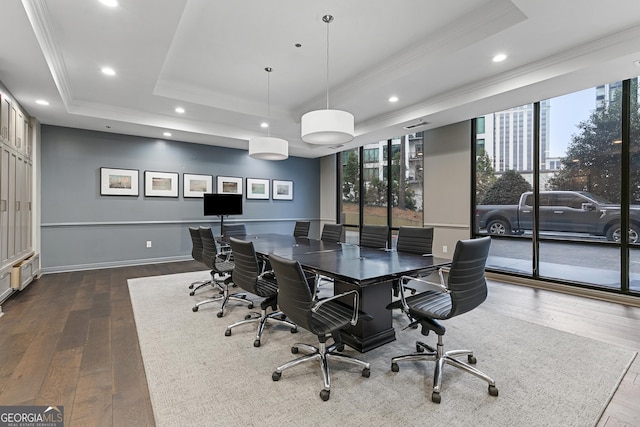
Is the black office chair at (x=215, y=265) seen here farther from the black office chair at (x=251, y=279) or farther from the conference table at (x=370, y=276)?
the conference table at (x=370, y=276)

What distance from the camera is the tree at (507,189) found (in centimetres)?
488

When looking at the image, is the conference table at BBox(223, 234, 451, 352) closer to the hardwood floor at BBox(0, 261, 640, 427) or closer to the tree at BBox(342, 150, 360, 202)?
the hardwood floor at BBox(0, 261, 640, 427)

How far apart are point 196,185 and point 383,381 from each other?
599 cm

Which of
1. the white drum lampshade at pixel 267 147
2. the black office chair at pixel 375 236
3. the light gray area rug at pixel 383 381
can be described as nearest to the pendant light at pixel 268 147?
the white drum lampshade at pixel 267 147

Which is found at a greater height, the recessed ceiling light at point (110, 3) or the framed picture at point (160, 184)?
the recessed ceiling light at point (110, 3)

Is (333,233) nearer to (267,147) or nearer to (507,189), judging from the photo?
(267,147)

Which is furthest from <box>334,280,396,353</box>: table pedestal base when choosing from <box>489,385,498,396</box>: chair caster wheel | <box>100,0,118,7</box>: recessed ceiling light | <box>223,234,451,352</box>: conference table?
<box>100,0,118,7</box>: recessed ceiling light

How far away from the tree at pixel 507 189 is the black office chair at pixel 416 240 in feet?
7.92

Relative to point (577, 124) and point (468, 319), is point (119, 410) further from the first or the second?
point (577, 124)

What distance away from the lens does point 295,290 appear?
6.62ft

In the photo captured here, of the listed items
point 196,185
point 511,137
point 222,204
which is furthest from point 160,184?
point 511,137

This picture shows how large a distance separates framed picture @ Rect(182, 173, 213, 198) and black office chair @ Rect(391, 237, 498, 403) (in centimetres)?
577

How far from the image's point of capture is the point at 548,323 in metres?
3.19

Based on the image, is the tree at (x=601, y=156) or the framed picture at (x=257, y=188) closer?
the tree at (x=601, y=156)
